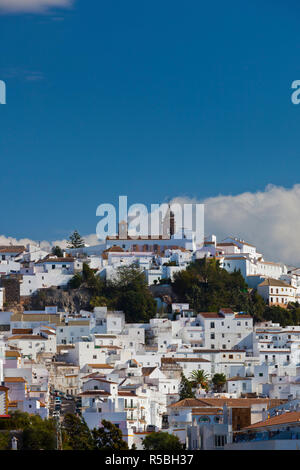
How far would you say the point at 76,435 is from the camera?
41.7 m

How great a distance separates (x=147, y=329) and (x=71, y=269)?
7875 millimetres

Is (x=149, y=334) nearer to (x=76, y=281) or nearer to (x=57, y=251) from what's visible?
(x=76, y=281)

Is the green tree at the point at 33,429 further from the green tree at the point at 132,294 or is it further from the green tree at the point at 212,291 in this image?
the green tree at the point at 212,291

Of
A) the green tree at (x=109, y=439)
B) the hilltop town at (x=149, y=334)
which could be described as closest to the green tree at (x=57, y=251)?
the hilltop town at (x=149, y=334)

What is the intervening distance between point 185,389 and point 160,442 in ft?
50.3

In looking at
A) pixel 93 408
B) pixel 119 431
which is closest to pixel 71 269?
pixel 93 408

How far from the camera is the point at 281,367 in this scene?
62.6 m

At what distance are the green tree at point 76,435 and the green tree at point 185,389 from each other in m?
12.0

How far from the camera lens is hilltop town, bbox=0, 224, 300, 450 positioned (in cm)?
5034

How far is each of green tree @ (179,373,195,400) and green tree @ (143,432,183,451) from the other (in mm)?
13141

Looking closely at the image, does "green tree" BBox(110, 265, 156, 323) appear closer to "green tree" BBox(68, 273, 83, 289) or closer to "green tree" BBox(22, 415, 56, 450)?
"green tree" BBox(68, 273, 83, 289)

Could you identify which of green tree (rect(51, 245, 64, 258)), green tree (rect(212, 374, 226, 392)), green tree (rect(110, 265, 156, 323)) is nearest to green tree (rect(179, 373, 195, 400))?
green tree (rect(212, 374, 226, 392))

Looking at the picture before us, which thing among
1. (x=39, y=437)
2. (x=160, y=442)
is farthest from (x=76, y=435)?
(x=160, y=442)
